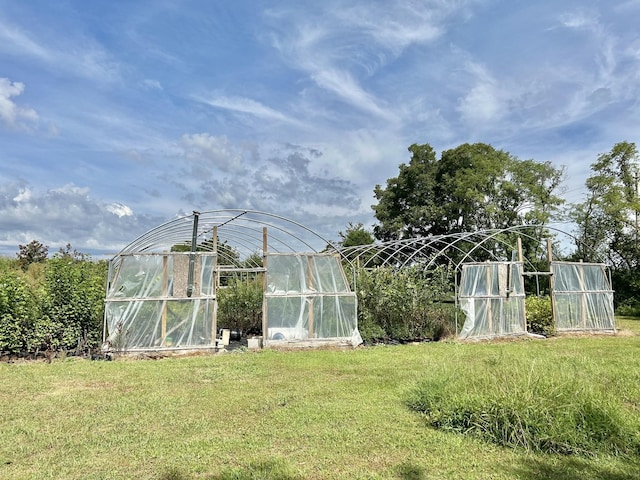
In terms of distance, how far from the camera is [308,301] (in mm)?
9469

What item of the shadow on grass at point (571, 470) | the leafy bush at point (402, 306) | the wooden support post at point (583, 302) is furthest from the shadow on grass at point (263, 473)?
the wooden support post at point (583, 302)

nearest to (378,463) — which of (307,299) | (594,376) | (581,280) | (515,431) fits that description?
(515,431)

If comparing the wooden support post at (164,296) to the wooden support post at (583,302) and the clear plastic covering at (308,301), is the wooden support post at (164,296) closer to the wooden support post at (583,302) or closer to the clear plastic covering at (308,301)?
the clear plastic covering at (308,301)

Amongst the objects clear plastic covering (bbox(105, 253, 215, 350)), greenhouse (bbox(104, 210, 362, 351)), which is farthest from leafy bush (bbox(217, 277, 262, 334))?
clear plastic covering (bbox(105, 253, 215, 350))

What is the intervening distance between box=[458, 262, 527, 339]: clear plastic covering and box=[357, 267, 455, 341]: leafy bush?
Answer: 2.04 ft

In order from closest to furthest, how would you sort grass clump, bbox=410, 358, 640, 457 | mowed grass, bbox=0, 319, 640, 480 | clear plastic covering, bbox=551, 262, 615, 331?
mowed grass, bbox=0, 319, 640, 480
grass clump, bbox=410, 358, 640, 457
clear plastic covering, bbox=551, 262, 615, 331

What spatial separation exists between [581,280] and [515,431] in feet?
31.8

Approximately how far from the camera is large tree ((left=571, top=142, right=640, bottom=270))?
57.7 feet

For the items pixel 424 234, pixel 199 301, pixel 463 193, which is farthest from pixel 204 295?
pixel 424 234

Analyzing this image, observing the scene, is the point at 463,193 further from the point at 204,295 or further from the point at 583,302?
the point at 204,295

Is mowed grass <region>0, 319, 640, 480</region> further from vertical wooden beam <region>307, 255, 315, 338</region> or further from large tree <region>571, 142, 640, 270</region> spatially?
large tree <region>571, 142, 640, 270</region>

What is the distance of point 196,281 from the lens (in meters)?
8.94

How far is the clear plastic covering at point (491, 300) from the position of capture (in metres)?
10.6

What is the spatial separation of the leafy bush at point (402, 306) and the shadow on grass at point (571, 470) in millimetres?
6784
